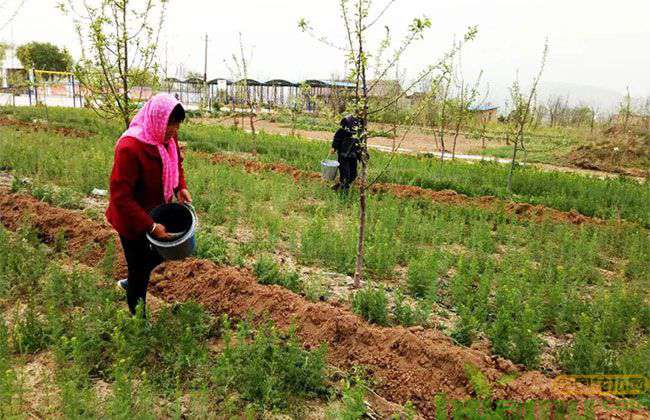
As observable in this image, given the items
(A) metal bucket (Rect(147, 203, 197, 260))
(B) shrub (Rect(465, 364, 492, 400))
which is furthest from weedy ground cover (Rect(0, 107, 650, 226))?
(B) shrub (Rect(465, 364, 492, 400))

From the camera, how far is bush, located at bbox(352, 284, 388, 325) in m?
4.27

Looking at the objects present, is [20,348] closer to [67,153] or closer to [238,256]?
[238,256]

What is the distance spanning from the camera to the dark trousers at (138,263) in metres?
3.53

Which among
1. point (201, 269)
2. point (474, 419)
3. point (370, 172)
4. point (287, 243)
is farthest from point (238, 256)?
point (370, 172)

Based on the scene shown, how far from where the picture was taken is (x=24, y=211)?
6.23 m

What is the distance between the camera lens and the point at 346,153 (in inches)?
336

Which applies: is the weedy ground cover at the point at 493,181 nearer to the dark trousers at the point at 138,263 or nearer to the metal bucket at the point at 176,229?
the metal bucket at the point at 176,229

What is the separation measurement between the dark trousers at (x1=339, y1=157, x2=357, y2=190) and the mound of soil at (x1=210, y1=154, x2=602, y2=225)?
2.18 feet

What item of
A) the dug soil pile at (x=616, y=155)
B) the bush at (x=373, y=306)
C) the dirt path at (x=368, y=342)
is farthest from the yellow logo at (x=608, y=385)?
the dug soil pile at (x=616, y=155)

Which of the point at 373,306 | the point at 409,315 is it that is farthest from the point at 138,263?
the point at 409,315

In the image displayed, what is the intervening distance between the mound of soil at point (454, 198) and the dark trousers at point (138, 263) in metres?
6.03

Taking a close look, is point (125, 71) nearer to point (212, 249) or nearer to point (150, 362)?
point (212, 249)

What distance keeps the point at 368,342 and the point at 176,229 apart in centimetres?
172

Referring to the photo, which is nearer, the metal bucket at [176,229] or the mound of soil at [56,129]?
the metal bucket at [176,229]
